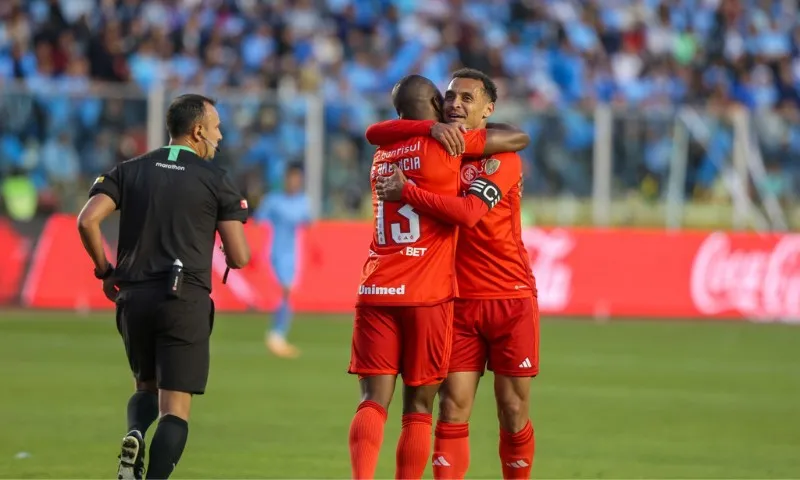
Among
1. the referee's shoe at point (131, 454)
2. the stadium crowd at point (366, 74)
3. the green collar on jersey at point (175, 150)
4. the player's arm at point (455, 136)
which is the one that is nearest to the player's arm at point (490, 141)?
the player's arm at point (455, 136)

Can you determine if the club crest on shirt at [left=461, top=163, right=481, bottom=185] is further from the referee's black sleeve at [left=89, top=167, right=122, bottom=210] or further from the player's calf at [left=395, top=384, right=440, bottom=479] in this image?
the referee's black sleeve at [left=89, top=167, right=122, bottom=210]

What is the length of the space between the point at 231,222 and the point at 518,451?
1.99 m

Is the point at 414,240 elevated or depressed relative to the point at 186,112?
depressed

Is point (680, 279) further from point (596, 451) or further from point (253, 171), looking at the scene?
point (596, 451)

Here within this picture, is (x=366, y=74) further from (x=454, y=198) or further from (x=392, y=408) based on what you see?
(x=454, y=198)

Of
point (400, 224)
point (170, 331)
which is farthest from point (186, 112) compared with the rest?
point (400, 224)

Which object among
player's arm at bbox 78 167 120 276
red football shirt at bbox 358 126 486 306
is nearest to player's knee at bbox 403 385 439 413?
red football shirt at bbox 358 126 486 306

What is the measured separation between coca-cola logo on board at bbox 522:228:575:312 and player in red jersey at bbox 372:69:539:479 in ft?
48.4

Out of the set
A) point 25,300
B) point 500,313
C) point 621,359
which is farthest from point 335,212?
point 500,313

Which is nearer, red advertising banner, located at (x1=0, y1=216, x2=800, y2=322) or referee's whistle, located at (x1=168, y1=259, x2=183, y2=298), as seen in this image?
referee's whistle, located at (x1=168, y1=259, x2=183, y2=298)

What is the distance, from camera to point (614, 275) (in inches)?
894

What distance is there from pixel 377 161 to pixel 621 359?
10550mm

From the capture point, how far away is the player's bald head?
7.21 m

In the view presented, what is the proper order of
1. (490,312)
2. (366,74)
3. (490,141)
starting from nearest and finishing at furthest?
1. (490,141)
2. (490,312)
3. (366,74)
